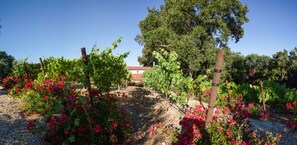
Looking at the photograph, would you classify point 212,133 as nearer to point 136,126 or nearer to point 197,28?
A: point 136,126

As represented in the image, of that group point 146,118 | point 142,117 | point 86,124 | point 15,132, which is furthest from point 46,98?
point 146,118

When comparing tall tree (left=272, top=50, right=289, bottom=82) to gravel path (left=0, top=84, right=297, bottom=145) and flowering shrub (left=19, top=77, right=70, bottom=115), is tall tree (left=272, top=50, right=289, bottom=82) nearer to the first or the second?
gravel path (left=0, top=84, right=297, bottom=145)

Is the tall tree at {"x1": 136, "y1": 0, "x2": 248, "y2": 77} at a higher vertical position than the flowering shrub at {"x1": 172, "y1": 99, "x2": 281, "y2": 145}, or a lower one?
higher

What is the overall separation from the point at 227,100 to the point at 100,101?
7842mm

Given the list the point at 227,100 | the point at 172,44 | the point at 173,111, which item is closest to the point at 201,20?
the point at 172,44

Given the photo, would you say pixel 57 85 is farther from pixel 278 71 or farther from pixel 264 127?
pixel 278 71

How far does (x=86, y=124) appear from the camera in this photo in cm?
472

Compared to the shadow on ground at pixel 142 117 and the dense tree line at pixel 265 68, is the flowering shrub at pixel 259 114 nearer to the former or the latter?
the shadow on ground at pixel 142 117

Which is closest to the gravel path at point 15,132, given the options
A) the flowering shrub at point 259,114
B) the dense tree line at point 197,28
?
the flowering shrub at point 259,114

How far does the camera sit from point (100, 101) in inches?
231

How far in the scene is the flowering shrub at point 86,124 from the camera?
4426 millimetres

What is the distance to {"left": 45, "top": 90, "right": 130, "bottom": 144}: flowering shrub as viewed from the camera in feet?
14.5

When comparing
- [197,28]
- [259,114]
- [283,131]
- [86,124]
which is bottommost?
[283,131]

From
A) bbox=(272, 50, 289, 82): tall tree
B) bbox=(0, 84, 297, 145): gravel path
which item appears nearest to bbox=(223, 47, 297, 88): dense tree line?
bbox=(272, 50, 289, 82): tall tree
